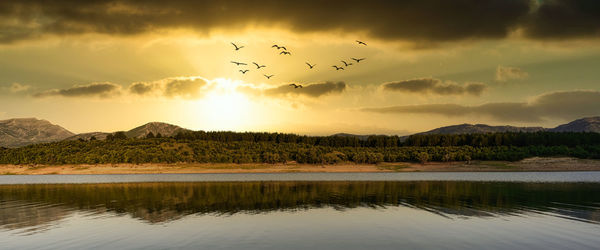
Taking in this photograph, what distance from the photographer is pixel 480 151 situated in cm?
19362

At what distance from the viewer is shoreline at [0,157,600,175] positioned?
A: 171875 mm

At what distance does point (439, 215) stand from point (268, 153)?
15213 centimetres

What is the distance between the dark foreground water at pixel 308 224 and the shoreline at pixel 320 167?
384 feet

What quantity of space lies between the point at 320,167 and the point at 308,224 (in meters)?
147

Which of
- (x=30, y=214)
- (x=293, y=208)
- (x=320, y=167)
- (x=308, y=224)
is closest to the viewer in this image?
(x=308, y=224)

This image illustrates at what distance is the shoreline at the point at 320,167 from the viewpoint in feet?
564

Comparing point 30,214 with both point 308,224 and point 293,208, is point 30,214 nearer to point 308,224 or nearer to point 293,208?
point 293,208

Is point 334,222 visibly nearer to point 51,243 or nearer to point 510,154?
point 51,243

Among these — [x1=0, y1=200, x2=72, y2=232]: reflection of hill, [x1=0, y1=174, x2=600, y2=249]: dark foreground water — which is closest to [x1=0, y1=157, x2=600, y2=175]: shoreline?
[x1=0, y1=200, x2=72, y2=232]: reflection of hill

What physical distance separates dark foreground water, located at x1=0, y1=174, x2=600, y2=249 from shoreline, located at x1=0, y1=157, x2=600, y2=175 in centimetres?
11690

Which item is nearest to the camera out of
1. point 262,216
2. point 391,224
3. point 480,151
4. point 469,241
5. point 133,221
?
point 469,241

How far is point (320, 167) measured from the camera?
18338 cm

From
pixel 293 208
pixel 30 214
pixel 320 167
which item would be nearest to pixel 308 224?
pixel 293 208

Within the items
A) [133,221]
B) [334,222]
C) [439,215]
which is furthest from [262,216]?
[439,215]
